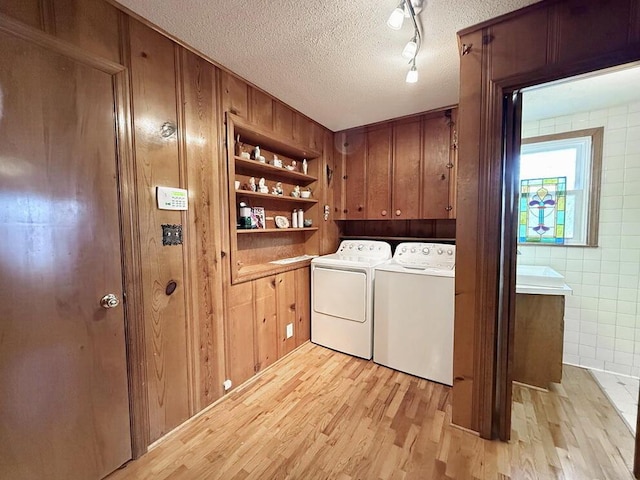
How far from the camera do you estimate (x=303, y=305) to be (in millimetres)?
2748

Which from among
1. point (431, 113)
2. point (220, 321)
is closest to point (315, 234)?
point (220, 321)

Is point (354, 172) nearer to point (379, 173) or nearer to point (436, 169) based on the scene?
point (379, 173)

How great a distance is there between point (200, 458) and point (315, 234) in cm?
210

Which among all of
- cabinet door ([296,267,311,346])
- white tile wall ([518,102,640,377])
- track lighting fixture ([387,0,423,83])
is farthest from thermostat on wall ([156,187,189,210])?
white tile wall ([518,102,640,377])

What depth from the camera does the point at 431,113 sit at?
2.52m

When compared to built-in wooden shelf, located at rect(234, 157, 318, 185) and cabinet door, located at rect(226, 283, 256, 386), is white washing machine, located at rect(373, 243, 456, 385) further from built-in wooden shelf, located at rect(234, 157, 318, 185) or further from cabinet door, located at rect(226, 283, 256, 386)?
built-in wooden shelf, located at rect(234, 157, 318, 185)

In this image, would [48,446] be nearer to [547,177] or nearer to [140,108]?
[140,108]

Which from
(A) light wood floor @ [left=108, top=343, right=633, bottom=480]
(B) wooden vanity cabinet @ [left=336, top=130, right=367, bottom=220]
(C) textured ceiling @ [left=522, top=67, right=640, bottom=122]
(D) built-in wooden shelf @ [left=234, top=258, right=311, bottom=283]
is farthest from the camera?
(B) wooden vanity cabinet @ [left=336, top=130, right=367, bottom=220]

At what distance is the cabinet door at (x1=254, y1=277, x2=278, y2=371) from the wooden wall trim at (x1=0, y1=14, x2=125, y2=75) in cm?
157

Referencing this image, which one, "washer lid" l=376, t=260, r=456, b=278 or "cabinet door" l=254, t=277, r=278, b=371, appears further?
"cabinet door" l=254, t=277, r=278, b=371

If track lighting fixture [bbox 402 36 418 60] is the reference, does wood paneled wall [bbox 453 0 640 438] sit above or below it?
below

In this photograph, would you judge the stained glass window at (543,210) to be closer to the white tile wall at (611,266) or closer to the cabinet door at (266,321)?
the white tile wall at (611,266)

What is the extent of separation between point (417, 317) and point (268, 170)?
185cm

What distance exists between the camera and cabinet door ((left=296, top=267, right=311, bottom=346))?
8.80 feet
